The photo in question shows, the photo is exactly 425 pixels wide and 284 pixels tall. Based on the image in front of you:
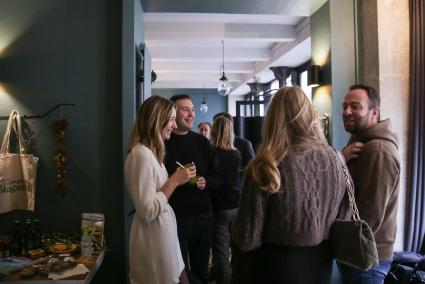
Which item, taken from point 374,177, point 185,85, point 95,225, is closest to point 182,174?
point 374,177

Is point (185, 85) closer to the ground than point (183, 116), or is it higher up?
higher up

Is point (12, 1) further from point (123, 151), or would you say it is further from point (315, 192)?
point (315, 192)

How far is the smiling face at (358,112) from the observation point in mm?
1769

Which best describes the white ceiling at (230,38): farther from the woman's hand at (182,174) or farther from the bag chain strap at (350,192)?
the bag chain strap at (350,192)

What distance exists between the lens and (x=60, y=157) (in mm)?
2438

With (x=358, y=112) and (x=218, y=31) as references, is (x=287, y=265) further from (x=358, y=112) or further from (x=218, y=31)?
(x=218, y=31)

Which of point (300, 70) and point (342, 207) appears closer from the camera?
point (342, 207)

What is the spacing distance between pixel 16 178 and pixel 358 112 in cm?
220

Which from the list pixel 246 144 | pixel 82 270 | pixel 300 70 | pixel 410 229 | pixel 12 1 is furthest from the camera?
pixel 300 70

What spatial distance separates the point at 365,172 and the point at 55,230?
2181 mm

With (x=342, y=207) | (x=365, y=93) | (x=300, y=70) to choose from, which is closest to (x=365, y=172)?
(x=342, y=207)

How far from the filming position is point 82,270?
1.93 m

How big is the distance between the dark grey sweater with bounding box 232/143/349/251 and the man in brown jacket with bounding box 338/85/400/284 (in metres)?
0.38

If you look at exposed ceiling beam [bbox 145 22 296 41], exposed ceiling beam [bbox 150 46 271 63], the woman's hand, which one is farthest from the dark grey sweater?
exposed ceiling beam [bbox 150 46 271 63]
